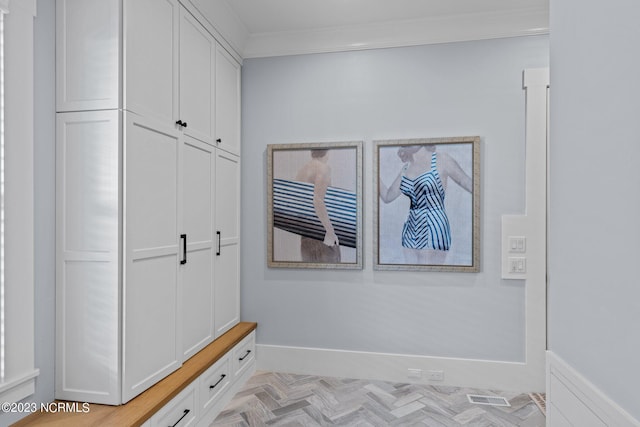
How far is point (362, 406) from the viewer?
8.22 feet

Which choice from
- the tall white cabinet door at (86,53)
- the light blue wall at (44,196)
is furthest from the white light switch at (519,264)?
the light blue wall at (44,196)

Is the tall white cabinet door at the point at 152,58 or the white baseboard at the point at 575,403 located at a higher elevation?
the tall white cabinet door at the point at 152,58

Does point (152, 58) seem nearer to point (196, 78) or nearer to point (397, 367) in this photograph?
point (196, 78)

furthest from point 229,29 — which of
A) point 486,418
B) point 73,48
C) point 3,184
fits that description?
point 486,418

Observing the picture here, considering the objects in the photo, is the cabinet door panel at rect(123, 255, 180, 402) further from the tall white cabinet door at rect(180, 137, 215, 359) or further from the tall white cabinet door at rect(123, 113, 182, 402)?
the tall white cabinet door at rect(180, 137, 215, 359)

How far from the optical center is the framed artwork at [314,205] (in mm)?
2961

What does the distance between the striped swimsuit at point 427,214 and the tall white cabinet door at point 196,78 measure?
58.6 inches

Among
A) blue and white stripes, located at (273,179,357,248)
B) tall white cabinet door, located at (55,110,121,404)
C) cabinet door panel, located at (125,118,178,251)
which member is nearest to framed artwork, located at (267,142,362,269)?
blue and white stripes, located at (273,179,357,248)

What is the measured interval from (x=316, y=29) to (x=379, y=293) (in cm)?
210

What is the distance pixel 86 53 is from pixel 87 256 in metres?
0.91

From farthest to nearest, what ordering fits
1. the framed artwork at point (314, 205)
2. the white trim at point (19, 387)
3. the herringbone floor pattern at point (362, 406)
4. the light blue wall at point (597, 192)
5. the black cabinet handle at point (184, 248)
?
the framed artwork at point (314, 205) < the herringbone floor pattern at point (362, 406) < the black cabinet handle at point (184, 248) < the white trim at point (19, 387) < the light blue wall at point (597, 192)

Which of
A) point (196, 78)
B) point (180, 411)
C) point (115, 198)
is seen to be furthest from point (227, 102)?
point (180, 411)

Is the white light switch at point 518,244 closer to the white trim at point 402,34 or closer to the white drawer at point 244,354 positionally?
the white trim at point 402,34

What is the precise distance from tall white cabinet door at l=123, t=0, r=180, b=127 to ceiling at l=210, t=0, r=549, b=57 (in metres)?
0.60
